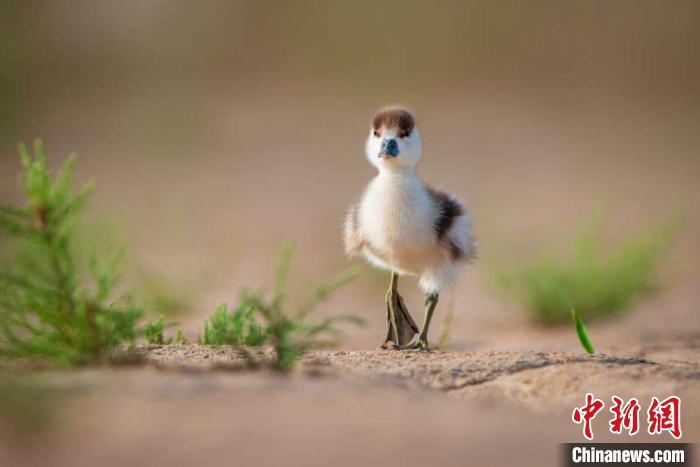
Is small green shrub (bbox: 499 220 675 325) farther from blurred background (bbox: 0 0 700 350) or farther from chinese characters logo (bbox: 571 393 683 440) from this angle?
chinese characters logo (bbox: 571 393 683 440)

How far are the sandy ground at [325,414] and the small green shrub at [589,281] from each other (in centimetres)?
320

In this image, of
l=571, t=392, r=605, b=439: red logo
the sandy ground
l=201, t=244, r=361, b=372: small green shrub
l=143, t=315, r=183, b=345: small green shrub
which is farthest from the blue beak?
l=571, t=392, r=605, b=439: red logo

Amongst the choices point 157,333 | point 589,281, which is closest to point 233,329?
point 157,333

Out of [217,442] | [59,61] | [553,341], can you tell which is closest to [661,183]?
[553,341]

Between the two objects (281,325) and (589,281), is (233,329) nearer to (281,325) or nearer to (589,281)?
(281,325)

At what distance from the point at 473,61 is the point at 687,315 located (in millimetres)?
13968

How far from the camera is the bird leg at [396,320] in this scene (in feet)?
14.7

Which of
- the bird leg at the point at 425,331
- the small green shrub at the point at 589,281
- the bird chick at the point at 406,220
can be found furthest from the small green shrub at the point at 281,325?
the small green shrub at the point at 589,281

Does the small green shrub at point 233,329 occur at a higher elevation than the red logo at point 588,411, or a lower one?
higher

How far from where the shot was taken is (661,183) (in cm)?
1300

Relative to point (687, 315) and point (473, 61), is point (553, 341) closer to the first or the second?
point (687, 315)

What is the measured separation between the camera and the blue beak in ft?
Result: 13.4

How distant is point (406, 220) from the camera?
160 inches

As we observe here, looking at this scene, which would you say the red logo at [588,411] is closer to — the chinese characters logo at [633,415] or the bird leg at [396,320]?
the chinese characters logo at [633,415]
